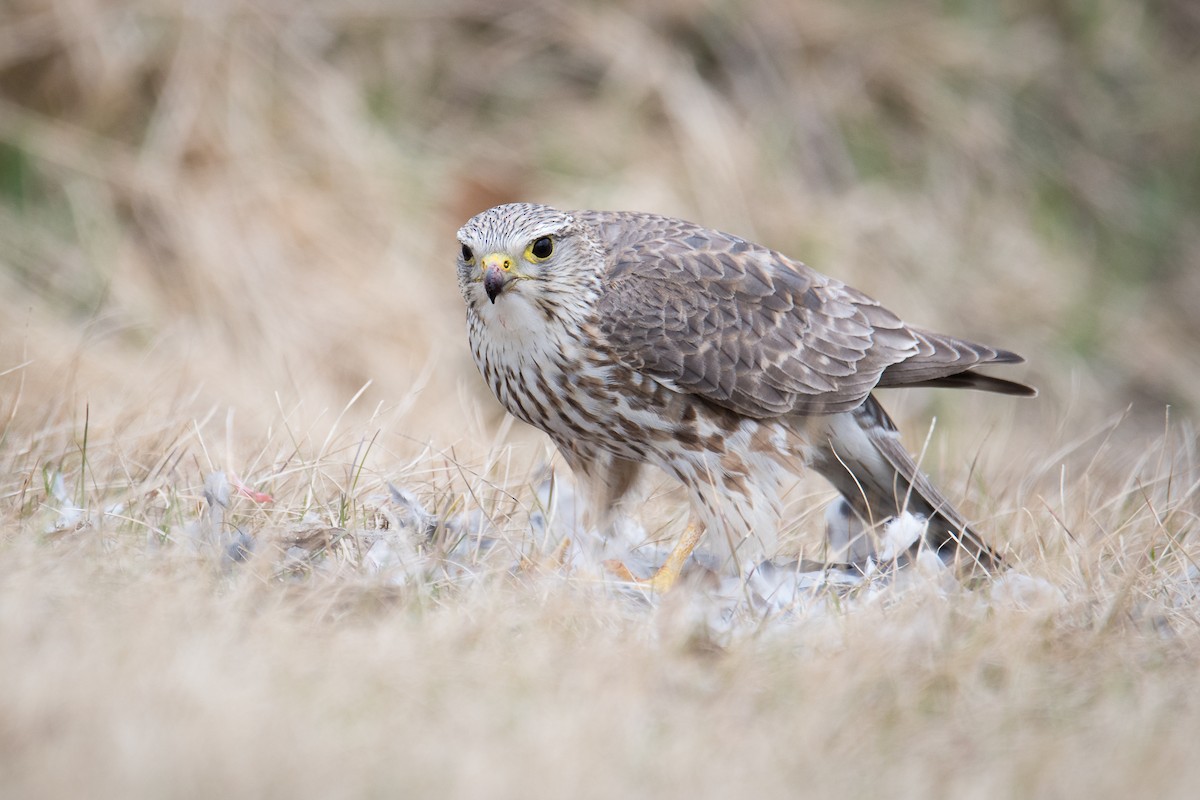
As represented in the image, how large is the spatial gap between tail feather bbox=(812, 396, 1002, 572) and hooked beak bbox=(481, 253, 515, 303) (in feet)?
3.61

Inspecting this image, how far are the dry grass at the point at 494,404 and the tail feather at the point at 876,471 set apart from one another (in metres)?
0.16

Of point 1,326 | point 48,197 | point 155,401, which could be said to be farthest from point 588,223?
point 48,197

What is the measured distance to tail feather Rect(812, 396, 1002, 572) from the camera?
12.8 feet

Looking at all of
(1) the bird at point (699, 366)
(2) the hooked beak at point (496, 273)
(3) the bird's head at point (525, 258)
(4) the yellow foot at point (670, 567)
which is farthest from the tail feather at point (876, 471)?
(2) the hooked beak at point (496, 273)

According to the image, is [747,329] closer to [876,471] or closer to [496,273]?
[876,471]

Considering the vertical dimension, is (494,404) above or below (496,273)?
below

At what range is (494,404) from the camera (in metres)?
7.00

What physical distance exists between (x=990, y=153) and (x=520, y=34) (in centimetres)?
285

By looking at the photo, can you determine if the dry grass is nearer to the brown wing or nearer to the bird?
the bird

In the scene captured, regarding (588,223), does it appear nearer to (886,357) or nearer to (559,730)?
(886,357)

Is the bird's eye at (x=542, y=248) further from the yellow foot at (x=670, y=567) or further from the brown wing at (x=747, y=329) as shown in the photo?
the yellow foot at (x=670, y=567)

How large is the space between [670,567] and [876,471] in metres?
0.81

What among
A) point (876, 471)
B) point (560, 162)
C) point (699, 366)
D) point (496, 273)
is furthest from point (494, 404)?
point (496, 273)

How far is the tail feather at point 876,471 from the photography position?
3.91 m
